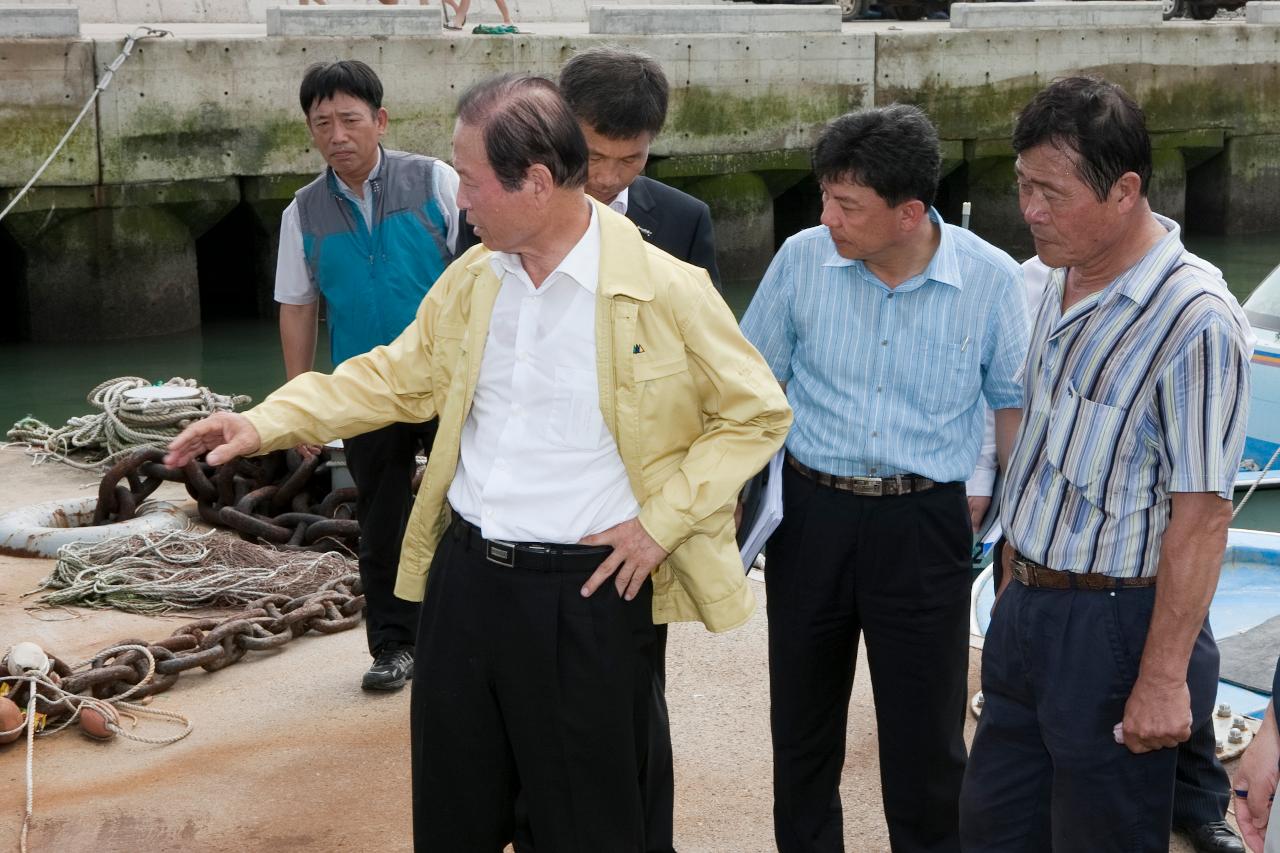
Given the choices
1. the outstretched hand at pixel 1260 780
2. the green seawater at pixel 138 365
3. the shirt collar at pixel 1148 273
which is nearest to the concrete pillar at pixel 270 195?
the green seawater at pixel 138 365

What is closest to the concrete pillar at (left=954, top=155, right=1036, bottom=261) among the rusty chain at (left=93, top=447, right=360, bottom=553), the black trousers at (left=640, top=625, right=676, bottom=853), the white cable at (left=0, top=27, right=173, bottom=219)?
the white cable at (left=0, top=27, right=173, bottom=219)

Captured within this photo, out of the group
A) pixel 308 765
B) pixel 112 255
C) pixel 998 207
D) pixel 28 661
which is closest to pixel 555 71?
pixel 112 255

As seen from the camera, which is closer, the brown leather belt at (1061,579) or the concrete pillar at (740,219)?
the brown leather belt at (1061,579)

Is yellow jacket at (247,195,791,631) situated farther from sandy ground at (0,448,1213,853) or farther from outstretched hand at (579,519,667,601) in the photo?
sandy ground at (0,448,1213,853)

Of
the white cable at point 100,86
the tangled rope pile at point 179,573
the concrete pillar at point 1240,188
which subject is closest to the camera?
the tangled rope pile at point 179,573

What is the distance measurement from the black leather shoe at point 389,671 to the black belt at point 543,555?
6.57 ft

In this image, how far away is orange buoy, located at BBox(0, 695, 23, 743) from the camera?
14.4 feet

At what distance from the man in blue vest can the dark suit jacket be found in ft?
3.34

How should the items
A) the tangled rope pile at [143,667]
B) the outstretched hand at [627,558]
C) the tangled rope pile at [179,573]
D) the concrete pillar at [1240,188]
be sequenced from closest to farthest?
the outstretched hand at [627,558] < the tangled rope pile at [143,667] < the tangled rope pile at [179,573] < the concrete pillar at [1240,188]

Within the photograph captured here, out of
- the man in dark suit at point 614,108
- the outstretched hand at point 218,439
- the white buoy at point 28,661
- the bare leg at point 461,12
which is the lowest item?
the white buoy at point 28,661

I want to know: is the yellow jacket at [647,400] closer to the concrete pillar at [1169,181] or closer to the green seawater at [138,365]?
the green seawater at [138,365]

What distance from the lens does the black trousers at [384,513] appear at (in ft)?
15.5

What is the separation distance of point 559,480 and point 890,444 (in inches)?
32.4

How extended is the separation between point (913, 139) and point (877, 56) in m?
13.7
